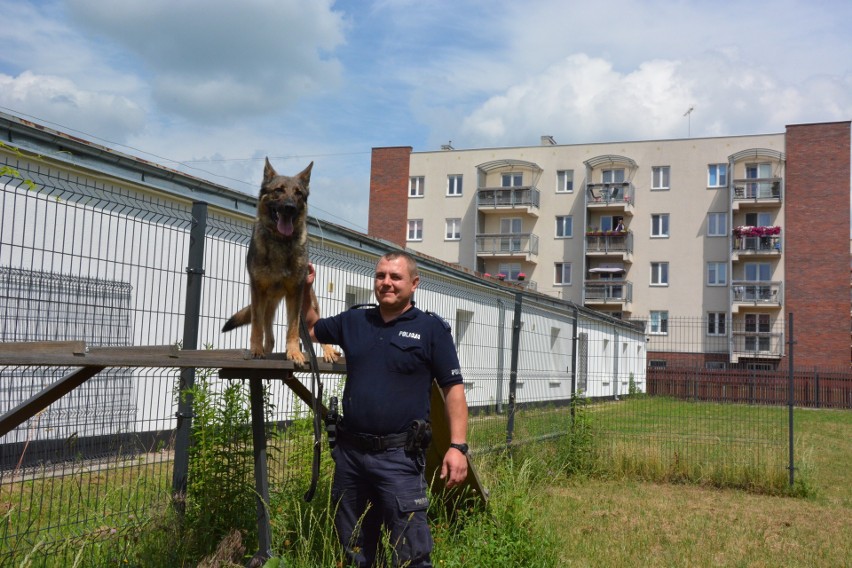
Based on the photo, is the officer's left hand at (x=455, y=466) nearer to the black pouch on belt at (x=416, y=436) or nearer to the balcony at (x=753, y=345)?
the black pouch on belt at (x=416, y=436)

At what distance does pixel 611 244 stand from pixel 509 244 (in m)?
7.07

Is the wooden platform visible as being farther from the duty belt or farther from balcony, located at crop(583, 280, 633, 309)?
balcony, located at crop(583, 280, 633, 309)

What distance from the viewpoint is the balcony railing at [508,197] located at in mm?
54219

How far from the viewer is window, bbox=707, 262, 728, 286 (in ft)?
166

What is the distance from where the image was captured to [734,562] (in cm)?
698

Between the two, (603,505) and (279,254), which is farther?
(603,505)

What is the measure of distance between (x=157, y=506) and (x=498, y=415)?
5.90m

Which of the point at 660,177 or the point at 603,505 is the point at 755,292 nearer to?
the point at 660,177

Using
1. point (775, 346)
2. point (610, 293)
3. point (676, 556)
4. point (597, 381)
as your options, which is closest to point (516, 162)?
point (610, 293)

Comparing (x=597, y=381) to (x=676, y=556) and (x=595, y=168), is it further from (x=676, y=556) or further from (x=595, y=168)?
(x=595, y=168)

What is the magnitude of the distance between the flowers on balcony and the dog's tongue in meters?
49.3

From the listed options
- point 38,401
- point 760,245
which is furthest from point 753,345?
point 38,401

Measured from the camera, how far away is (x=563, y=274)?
2153 inches

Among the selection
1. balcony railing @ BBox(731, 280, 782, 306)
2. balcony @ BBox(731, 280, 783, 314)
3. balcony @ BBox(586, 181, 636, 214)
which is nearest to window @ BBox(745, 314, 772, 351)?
balcony @ BBox(731, 280, 783, 314)
